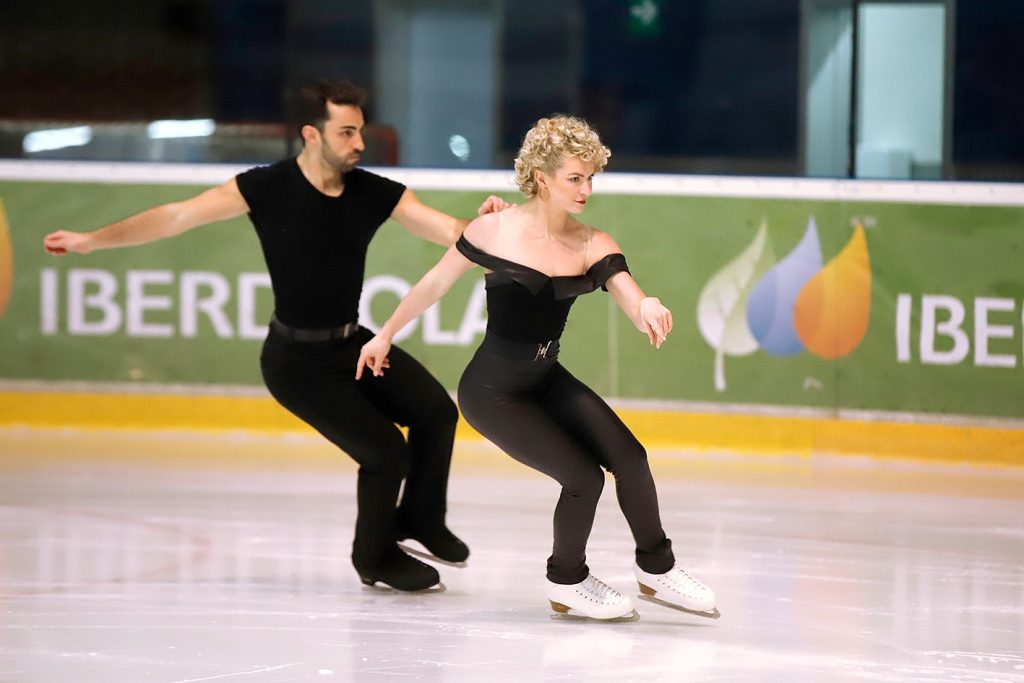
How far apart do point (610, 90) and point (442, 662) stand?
394 centimetres

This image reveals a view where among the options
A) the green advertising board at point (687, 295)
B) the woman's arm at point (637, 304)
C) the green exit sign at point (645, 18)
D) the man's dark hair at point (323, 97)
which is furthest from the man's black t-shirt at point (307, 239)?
the green exit sign at point (645, 18)

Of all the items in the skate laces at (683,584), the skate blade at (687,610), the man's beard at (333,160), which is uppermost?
the man's beard at (333,160)

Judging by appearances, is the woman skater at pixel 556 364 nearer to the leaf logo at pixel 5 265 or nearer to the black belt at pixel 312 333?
the black belt at pixel 312 333

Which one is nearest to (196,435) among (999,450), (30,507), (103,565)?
(30,507)

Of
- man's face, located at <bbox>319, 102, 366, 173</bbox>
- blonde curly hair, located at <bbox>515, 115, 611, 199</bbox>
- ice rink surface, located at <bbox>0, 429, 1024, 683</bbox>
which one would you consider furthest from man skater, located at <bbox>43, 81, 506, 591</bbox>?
blonde curly hair, located at <bbox>515, 115, 611, 199</bbox>

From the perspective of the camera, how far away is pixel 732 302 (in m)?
6.45

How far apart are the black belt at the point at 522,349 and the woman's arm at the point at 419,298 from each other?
186 millimetres

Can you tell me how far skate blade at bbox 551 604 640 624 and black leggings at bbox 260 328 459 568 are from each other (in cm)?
54

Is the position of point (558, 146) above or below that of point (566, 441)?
above

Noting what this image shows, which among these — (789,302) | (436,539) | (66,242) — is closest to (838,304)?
(789,302)

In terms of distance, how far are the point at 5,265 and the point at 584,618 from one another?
396 cm

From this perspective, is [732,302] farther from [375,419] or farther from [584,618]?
[584,618]

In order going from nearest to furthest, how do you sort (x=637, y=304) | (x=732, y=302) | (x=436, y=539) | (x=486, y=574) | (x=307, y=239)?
(x=637, y=304)
(x=307, y=239)
(x=436, y=539)
(x=486, y=574)
(x=732, y=302)

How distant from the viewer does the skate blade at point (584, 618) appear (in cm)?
396
